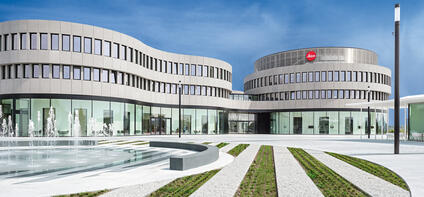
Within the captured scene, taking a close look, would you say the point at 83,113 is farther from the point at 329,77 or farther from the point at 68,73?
the point at 329,77

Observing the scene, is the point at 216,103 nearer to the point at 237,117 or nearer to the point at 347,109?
the point at 237,117

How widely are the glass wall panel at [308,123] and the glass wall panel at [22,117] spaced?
1548 inches

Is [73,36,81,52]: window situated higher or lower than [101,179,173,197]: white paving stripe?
higher

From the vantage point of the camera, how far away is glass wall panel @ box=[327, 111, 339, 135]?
52719 millimetres

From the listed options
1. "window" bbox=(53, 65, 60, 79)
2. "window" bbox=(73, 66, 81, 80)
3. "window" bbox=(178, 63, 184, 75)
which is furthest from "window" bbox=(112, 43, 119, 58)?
"window" bbox=(178, 63, 184, 75)

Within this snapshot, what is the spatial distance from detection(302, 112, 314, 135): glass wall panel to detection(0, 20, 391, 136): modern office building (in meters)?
0.16

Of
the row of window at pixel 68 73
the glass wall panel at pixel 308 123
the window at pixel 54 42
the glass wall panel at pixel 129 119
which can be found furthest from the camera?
the glass wall panel at pixel 308 123

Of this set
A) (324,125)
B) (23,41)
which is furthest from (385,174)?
(324,125)

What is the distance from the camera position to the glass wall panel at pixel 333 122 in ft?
173

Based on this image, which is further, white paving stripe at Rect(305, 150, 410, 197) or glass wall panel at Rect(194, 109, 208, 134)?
glass wall panel at Rect(194, 109, 208, 134)

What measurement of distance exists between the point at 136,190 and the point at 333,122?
162 ft

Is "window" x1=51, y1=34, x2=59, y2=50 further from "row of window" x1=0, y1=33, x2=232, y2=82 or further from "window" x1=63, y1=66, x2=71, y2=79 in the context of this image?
"window" x1=63, y1=66, x2=71, y2=79

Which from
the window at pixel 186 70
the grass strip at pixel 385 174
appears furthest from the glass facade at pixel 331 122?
the grass strip at pixel 385 174

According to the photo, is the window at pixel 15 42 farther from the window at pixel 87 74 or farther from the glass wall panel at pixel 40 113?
the window at pixel 87 74
